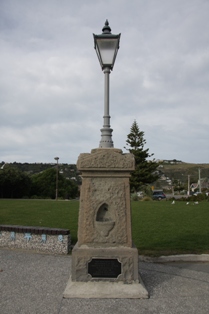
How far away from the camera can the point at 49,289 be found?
4.20 meters

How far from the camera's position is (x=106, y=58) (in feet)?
14.7

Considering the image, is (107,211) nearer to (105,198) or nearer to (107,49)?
(105,198)

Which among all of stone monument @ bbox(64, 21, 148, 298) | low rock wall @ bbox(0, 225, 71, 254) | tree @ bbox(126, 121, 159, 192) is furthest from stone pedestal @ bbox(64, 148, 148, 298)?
tree @ bbox(126, 121, 159, 192)

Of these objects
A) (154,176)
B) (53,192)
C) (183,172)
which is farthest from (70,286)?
(183,172)

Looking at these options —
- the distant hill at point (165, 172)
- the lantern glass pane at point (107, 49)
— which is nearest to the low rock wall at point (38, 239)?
the lantern glass pane at point (107, 49)

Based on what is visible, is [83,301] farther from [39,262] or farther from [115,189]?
[39,262]

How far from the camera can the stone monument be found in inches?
167

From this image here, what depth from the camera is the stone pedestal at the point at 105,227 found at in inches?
167

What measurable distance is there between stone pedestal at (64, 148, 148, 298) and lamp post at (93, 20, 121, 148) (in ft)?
0.75

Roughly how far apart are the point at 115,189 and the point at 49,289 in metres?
1.78

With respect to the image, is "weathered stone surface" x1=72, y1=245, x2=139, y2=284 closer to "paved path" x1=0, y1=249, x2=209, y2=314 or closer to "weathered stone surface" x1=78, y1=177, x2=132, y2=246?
"weathered stone surface" x1=78, y1=177, x2=132, y2=246

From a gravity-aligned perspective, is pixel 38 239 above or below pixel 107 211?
below

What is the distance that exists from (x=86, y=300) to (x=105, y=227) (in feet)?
3.40

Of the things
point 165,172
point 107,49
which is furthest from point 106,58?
point 165,172
